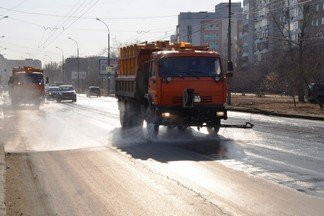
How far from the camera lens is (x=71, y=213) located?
7.34 m

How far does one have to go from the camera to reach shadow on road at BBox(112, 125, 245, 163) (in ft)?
42.4

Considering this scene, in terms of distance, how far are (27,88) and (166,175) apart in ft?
116

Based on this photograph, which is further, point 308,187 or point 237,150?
point 237,150

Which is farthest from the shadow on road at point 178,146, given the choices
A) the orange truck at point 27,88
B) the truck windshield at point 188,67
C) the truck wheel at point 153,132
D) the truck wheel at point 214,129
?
the orange truck at point 27,88

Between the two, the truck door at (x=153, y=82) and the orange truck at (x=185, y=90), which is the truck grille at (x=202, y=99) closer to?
the orange truck at (x=185, y=90)

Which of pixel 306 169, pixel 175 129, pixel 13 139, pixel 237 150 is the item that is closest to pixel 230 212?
pixel 306 169

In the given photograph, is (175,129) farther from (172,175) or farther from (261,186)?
(261,186)

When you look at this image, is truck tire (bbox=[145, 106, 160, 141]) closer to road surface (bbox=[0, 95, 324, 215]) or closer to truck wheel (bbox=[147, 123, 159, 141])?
truck wheel (bbox=[147, 123, 159, 141])

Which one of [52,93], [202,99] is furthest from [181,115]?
[52,93]

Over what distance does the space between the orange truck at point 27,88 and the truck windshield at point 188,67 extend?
92.6 feet

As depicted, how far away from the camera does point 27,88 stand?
44062 millimetres

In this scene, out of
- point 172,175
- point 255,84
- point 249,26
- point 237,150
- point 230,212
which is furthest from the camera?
point 249,26

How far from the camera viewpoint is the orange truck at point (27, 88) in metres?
43.9

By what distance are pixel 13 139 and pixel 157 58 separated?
5037 millimetres
